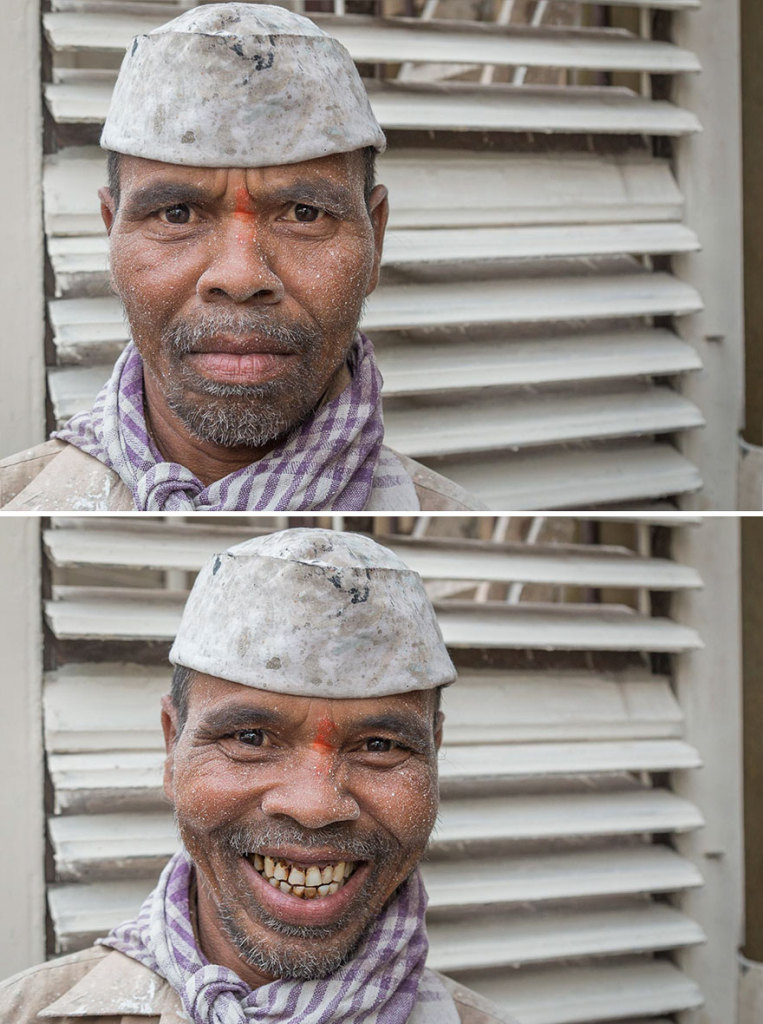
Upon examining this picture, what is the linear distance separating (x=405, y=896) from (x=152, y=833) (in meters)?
0.55

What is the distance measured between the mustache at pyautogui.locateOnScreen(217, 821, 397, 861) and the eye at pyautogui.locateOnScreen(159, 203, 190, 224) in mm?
638

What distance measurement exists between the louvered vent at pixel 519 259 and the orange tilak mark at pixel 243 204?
57 centimetres

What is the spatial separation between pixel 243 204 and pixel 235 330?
13 cm

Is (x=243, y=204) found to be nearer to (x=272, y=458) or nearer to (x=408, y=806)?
(x=272, y=458)

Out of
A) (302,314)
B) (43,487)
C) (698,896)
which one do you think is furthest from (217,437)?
(698,896)

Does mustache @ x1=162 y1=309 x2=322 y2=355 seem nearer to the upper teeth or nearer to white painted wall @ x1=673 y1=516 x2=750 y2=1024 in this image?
the upper teeth

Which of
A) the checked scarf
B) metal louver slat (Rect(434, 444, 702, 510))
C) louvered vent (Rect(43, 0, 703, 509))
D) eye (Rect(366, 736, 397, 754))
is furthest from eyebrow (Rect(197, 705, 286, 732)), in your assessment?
metal louver slat (Rect(434, 444, 702, 510))

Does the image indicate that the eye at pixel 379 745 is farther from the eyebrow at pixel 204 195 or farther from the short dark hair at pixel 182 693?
the eyebrow at pixel 204 195

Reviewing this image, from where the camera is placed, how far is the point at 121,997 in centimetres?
154

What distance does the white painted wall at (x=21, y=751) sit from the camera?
1.95 m

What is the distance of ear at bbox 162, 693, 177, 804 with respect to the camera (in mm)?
1533

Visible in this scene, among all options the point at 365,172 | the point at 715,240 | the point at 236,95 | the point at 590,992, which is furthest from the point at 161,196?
the point at 590,992

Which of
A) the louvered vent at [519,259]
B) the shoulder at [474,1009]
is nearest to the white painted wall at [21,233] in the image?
the louvered vent at [519,259]

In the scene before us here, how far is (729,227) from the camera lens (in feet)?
7.71
